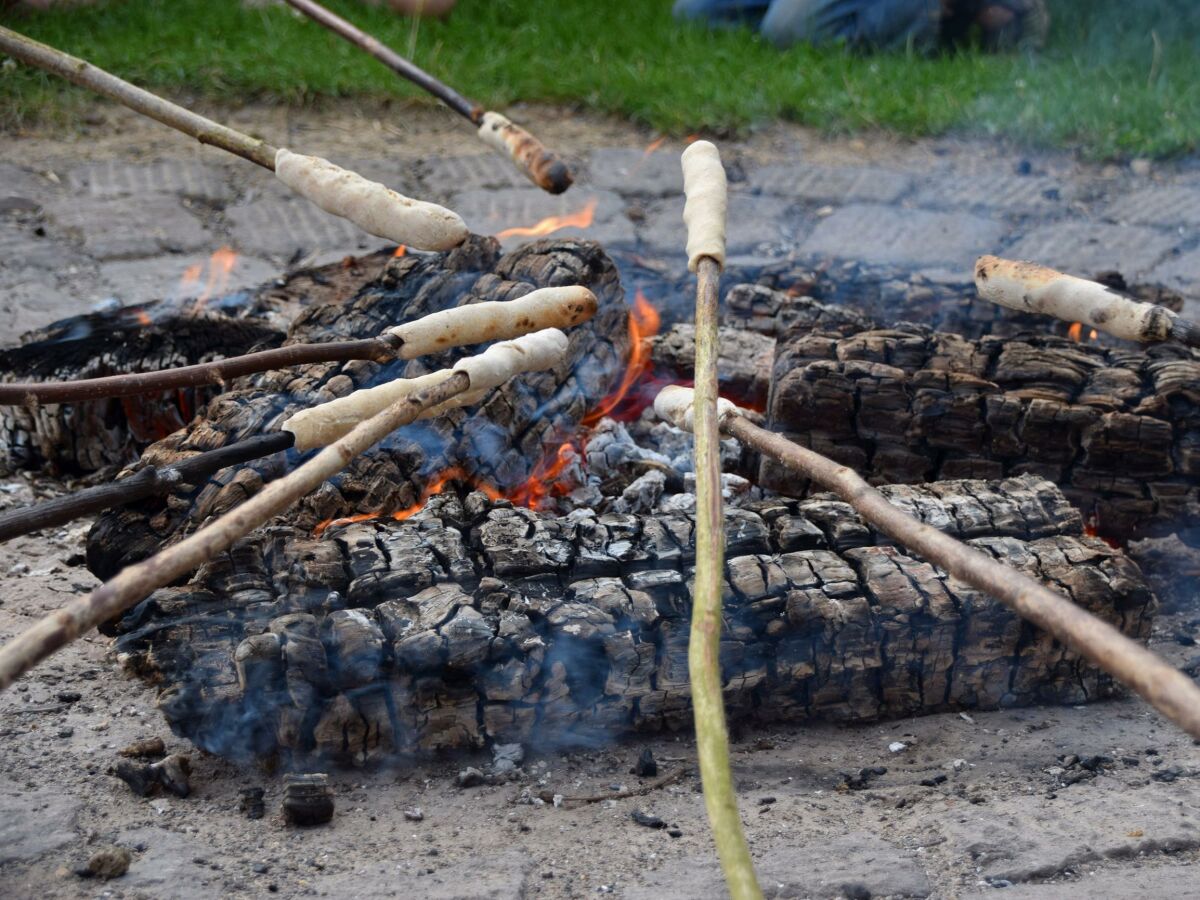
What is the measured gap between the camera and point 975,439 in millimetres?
3148

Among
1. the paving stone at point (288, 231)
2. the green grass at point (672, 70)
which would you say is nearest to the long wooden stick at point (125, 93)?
the paving stone at point (288, 231)

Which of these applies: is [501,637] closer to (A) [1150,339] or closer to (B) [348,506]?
(B) [348,506]

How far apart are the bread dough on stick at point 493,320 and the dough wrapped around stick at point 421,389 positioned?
10 cm

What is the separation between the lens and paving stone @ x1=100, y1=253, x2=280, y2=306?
457cm

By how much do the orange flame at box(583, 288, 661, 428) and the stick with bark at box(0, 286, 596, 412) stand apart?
54 centimetres

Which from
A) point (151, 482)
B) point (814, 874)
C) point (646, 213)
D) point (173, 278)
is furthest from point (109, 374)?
point (646, 213)

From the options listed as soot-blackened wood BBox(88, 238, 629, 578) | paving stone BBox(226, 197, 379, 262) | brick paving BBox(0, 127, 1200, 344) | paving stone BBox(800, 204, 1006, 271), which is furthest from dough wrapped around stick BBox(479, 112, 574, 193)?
paving stone BBox(800, 204, 1006, 271)

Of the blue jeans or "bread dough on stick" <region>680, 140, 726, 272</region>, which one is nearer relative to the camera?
"bread dough on stick" <region>680, 140, 726, 272</region>

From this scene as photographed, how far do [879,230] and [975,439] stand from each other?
233 cm

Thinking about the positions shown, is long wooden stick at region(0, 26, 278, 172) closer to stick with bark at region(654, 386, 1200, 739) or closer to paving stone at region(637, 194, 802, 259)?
stick with bark at region(654, 386, 1200, 739)

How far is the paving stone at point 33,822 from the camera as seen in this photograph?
2.10 meters

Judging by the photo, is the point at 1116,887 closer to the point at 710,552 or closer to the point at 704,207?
the point at 710,552

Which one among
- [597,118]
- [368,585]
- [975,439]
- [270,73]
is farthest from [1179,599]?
[270,73]

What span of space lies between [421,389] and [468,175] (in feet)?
11.2
